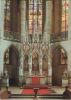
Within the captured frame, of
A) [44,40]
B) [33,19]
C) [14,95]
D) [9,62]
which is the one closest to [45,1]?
[33,19]

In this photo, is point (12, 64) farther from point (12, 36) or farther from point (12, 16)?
point (12, 16)

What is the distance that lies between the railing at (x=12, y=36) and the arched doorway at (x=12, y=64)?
815 millimetres

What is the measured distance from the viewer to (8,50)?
30422 mm

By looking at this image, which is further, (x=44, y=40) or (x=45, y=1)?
(x=45, y=1)

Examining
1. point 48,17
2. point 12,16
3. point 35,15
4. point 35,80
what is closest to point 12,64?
point 35,80

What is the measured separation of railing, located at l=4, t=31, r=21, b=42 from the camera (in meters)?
29.2

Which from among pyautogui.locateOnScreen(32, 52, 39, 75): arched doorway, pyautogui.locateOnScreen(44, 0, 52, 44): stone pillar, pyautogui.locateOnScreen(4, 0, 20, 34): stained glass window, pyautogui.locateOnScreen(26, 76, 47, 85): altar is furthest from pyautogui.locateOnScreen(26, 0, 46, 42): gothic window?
pyautogui.locateOnScreen(26, 76, 47, 85): altar

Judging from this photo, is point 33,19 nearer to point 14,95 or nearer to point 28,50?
point 28,50

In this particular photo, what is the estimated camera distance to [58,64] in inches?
1193

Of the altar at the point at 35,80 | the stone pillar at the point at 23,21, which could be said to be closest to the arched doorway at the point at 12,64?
the stone pillar at the point at 23,21

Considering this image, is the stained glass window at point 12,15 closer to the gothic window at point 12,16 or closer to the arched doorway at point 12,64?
the gothic window at point 12,16

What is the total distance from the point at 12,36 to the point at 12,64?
262cm

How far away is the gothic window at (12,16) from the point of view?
30.5 meters

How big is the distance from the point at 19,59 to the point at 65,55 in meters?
4.03
